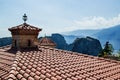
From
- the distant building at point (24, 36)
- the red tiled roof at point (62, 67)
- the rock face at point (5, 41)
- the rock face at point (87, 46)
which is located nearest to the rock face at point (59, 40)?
the rock face at point (87, 46)

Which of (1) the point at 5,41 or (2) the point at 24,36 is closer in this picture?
(2) the point at 24,36

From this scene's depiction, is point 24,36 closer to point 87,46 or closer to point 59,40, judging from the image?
point 87,46

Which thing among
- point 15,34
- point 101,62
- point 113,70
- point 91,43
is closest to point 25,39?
point 15,34

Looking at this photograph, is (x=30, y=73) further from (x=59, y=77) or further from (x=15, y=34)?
(x=15, y=34)

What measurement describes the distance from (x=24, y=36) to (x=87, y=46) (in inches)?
3034

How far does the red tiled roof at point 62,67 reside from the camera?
9.23 m

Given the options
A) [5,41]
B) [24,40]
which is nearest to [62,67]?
[24,40]

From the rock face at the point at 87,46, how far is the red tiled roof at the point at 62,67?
252 ft

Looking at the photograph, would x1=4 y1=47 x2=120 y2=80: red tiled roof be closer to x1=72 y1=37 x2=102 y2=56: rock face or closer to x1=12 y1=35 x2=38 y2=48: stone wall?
x1=12 y1=35 x2=38 y2=48: stone wall

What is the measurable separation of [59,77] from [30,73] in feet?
4.10

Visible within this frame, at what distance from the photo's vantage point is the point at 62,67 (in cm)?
1095

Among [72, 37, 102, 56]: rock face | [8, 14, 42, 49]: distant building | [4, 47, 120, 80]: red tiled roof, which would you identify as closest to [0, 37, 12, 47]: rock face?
[72, 37, 102, 56]: rock face

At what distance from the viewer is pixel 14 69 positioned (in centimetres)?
930

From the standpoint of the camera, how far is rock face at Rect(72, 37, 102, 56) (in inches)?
3573
